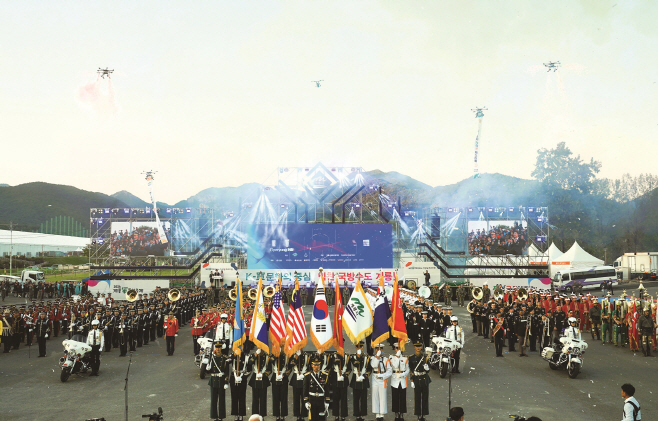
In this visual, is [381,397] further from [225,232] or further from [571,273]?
[571,273]

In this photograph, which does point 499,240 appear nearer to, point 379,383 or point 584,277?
point 584,277

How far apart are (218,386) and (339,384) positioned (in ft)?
8.56

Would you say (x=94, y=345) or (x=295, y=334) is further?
(x=94, y=345)

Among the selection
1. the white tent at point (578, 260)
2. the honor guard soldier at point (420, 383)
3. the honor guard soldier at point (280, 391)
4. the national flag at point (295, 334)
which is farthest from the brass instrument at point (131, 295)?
the white tent at point (578, 260)

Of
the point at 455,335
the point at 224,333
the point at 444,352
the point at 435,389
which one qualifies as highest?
the point at 224,333

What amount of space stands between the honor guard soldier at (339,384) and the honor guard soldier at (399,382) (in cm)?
102

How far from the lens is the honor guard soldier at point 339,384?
11.0m

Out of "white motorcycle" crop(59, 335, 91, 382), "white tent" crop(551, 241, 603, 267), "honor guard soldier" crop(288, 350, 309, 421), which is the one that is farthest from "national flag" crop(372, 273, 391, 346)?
"white tent" crop(551, 241, 603, 267)

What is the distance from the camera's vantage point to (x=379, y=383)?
11000 millimetres

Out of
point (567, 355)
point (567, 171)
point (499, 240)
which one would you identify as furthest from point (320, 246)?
point (567, 171)

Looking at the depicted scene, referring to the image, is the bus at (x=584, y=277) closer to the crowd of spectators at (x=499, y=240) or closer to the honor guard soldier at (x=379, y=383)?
the crowd of spectators at (x=499, y=240)

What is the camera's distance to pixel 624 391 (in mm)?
7699

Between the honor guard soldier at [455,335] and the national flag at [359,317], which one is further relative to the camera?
the honor guard soldier at [455,335]

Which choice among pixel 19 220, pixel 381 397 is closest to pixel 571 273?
pixel 381 397
